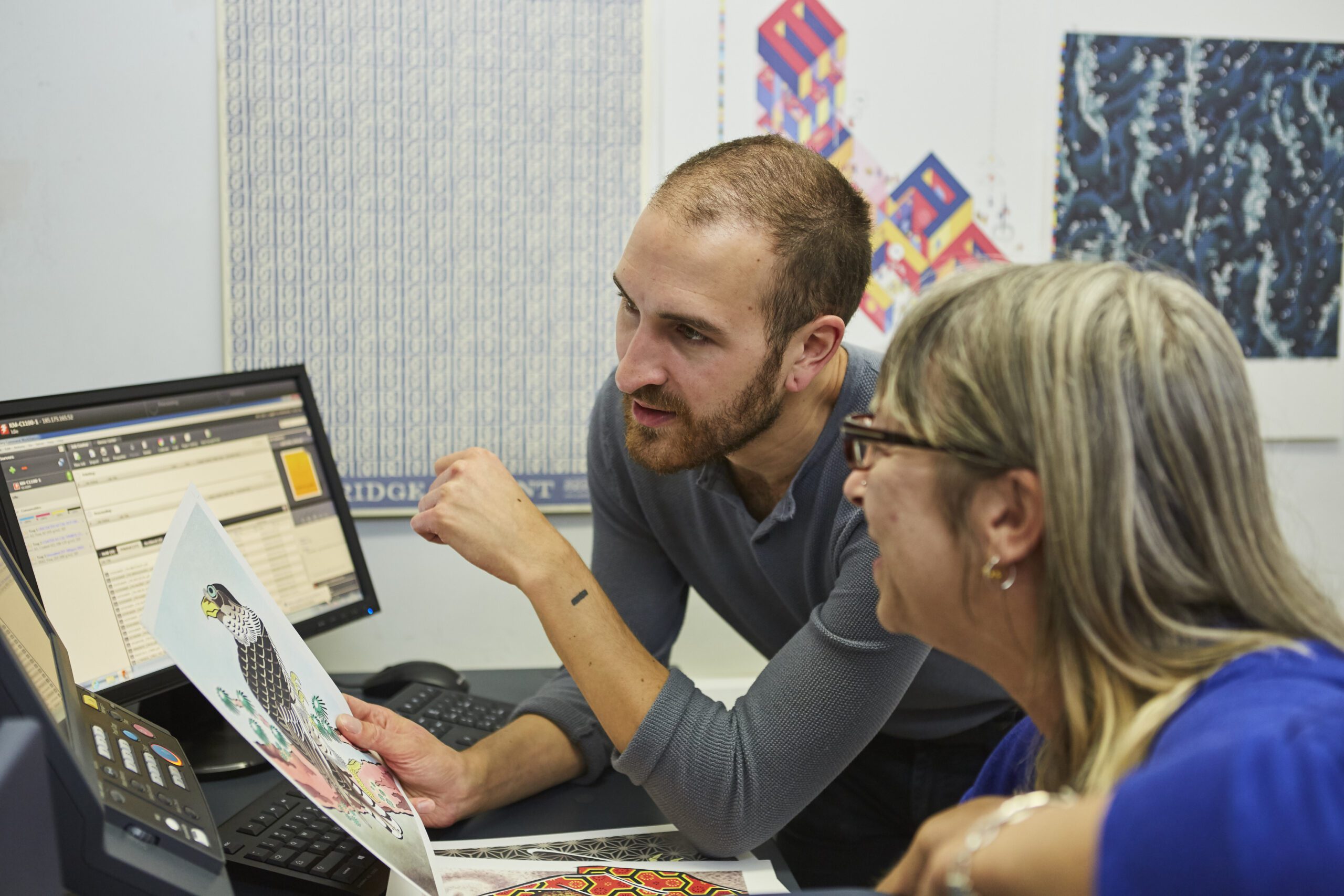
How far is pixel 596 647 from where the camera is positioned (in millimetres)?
946

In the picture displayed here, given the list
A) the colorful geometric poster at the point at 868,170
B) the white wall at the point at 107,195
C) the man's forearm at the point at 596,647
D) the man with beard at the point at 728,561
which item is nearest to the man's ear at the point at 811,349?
the man with beard at the point at 728,561

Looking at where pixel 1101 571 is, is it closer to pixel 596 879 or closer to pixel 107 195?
pixel 596 879

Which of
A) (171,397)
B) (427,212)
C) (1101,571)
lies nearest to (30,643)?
(171,397)

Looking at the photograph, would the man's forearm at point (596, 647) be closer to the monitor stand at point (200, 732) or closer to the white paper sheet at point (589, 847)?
the white paper sheet at point (589, 847)

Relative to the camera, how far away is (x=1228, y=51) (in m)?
1.72

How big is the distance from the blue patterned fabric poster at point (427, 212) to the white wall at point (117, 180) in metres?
0.05

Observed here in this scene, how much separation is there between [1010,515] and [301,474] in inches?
39.2

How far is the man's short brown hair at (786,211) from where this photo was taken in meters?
1.02

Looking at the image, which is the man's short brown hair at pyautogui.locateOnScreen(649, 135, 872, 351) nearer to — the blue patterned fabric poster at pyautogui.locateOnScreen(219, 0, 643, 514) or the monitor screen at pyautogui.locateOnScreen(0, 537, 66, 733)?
the blue patterned fabric poster at pyautogui.locateOnScreen(219, 0, 643, 514)

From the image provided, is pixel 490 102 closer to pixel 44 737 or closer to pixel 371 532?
pixel 371 532

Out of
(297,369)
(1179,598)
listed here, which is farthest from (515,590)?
(1179,598)

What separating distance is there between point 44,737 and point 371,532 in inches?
43.4

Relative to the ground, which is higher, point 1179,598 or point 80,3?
point 80,3

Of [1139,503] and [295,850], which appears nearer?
[1139,503]
